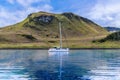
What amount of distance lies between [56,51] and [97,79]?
11479cm

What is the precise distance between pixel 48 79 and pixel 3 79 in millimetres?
7388

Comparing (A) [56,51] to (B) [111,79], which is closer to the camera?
(B) [111,79]

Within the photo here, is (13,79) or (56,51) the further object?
(56,51)

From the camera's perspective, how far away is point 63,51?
167000mm

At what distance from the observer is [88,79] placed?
55.0 metres

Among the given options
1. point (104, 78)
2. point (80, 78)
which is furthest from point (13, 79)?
point (104, 78)

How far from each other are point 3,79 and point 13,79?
5.26 ft

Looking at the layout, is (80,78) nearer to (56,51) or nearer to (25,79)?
(25,79)

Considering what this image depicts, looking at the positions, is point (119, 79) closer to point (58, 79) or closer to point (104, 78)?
point (104, 78)

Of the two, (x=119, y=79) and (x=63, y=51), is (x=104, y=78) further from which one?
(x=63, y=51)

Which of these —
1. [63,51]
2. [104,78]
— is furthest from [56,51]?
[104,78]

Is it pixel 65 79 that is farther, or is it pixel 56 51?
pixel 56 51

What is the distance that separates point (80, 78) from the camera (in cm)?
5578

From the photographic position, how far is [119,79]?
54.0 metres
